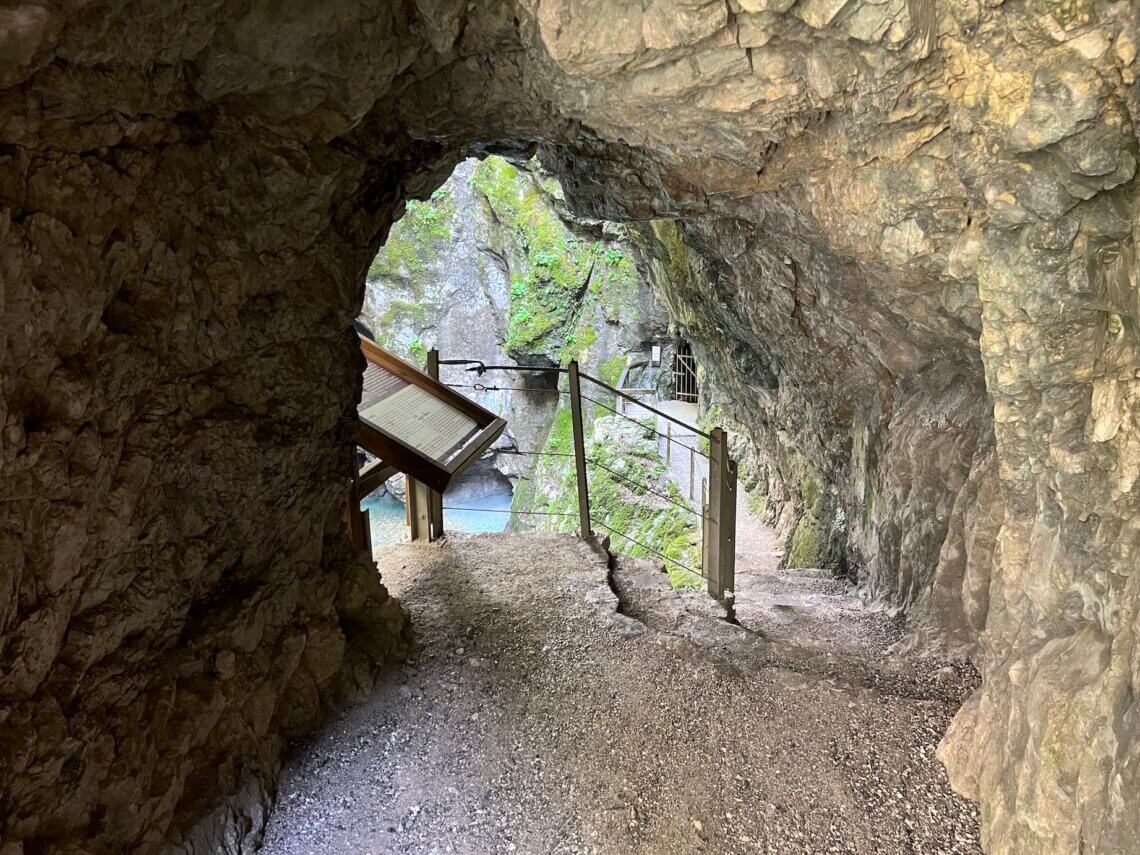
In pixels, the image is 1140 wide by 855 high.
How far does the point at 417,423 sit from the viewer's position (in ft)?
15.7

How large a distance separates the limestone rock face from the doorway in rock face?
1547 cm

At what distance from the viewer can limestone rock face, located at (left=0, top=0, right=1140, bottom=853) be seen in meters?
2.07

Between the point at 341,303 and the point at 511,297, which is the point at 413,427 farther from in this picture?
the point at 511,297

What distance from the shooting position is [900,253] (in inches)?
129

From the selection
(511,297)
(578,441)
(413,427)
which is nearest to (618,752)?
(413,427)

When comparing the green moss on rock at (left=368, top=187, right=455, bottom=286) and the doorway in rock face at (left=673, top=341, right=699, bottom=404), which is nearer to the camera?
the doorway in rock face at (left=673, top=341, right=699, bottom=404)

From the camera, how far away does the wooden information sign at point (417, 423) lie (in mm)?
4438

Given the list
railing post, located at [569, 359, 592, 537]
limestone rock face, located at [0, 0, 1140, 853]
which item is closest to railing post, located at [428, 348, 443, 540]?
railing post, located at [569, 359, 592, 537]

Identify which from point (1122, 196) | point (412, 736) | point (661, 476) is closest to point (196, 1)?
point (1122, 196)

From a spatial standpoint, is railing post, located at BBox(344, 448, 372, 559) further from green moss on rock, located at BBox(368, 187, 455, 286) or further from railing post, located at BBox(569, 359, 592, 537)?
green moss on rock, located at BBox(368, 187, 455, 286)

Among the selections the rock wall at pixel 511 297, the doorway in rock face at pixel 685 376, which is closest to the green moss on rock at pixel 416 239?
the rock wall at pixel 511 297

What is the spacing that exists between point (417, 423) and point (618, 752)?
250cm

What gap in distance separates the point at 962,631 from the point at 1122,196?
126 inches

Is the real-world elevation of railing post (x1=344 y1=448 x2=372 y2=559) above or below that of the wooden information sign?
below
